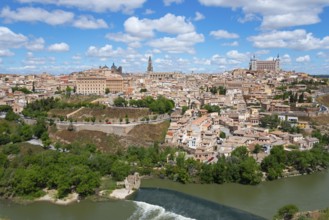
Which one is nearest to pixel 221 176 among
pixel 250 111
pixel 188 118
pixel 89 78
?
pixel 188 118

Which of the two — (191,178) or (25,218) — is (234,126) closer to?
(191,178)

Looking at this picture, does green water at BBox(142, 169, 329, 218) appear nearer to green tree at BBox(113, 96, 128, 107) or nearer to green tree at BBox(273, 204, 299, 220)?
green tree at BBox(273, 204, 299, 220)

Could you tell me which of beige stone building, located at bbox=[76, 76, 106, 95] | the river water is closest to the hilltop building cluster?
beige stone building, located at bbox=[76, 76, 106, 95]

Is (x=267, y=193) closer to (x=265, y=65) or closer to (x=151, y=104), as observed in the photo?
(x=151, y=104)

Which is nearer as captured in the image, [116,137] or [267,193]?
[267,193]

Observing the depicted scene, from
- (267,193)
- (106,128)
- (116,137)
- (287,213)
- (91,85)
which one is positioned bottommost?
(267,193)

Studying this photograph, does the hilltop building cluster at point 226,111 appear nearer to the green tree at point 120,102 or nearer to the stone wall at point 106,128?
the green tree at point 120,102

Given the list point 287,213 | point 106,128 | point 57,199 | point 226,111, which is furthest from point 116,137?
point 287,213

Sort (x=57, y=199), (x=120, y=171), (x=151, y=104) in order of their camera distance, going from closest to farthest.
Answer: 1. (x=57, y=199)
2. (x=120, y=171)
3. (x=151, y=104)
